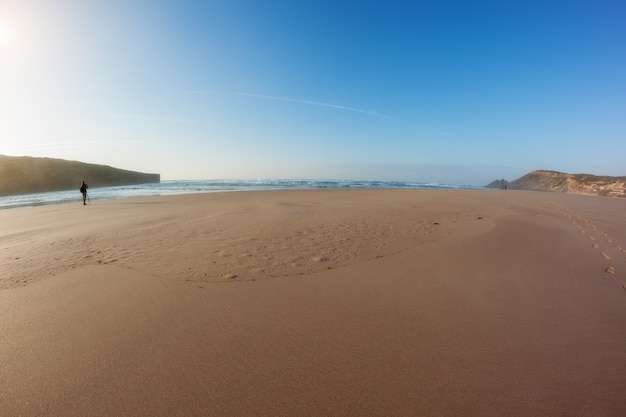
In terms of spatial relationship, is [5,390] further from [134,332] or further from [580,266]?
[580,266]

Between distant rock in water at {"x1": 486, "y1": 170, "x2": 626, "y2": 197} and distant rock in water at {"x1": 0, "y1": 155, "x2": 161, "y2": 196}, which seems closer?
distant rock in water at {"x1": 486, "y1": 170, "x2": 626, "y2": 197}

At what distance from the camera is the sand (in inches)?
90.8

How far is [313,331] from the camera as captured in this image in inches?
131

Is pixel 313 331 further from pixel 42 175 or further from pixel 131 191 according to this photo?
pixel 42 175

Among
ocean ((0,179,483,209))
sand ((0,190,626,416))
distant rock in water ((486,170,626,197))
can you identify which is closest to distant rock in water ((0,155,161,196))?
ocean ((0,179,483,209))

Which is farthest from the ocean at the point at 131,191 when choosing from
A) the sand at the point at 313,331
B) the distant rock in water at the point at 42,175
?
the sand at the point at 313,331

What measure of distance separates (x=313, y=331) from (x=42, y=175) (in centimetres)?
8713

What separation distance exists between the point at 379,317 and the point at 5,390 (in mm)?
3994

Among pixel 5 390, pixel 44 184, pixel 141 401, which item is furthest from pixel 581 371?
pixel 44 184

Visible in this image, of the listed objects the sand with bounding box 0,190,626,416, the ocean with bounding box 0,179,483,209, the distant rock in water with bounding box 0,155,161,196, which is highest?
the distant rock in water with bounding box 0,155,161,196

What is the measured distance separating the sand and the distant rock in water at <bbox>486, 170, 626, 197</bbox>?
156ft

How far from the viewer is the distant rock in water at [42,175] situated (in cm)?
5366

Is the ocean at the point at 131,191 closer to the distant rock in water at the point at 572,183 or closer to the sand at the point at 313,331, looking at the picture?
the distant rock in water at the point at 572,183

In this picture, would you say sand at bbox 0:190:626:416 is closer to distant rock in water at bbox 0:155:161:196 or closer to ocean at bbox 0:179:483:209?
ocean at bbox 0:179:483:209
